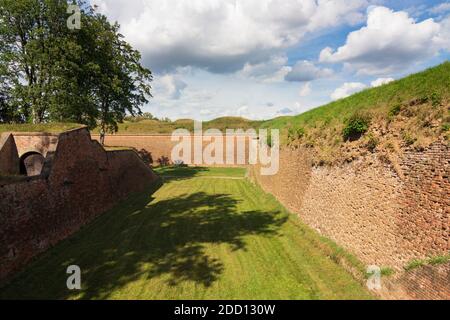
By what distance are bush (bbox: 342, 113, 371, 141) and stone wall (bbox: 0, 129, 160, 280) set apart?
10783 millimetres

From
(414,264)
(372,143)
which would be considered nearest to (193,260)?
(414,264)

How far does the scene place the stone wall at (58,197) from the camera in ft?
26.7

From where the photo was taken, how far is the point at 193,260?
365 inches

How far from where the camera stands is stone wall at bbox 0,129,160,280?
26.7ft

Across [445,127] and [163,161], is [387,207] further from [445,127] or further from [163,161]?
[163,161]

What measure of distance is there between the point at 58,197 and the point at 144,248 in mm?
3935

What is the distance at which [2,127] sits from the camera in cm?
1405

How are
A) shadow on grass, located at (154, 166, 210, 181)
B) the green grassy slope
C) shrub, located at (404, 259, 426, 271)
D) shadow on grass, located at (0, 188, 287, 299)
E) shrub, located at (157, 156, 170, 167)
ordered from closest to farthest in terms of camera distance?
shrub, located at (404, 259, 426, 271), the green grassy slope, shadow on grass, located at (0, 188, 287, 299), shadow on grass, located at (154, 166, 210, 181), shrub, located at (157, 156, 170, 167)

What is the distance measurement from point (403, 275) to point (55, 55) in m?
21.3

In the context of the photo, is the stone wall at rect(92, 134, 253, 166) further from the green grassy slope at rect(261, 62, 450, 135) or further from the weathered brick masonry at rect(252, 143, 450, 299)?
the weathered brick masonry at rect(252, 143, 450, 299)

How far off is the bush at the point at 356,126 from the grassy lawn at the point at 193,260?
388 cm

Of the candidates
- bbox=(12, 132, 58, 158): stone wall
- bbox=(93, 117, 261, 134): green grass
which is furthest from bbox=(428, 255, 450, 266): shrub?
bbox=(93, 117, 261, 134): green grass

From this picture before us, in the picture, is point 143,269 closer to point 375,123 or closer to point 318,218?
point 318,218

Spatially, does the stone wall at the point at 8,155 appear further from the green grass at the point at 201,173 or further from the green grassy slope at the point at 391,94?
the green grass at the point at 201,173
